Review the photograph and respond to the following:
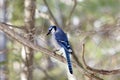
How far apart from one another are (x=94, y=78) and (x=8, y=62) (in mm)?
1284

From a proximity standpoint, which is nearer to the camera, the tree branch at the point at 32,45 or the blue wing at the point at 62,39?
the tree branch at the point at 32,45

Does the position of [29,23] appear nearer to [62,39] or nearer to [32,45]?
[62,39]

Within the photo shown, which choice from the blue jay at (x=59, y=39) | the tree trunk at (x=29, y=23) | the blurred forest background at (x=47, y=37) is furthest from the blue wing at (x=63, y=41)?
the tree trunk at (x=29, y=23)

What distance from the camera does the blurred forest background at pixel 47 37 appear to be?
11.0ft

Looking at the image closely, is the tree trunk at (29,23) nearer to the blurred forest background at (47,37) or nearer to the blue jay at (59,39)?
the blurred forest background at (47,37)

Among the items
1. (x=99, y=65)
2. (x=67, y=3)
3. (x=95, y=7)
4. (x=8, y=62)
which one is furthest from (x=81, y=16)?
(x=8, y=62)

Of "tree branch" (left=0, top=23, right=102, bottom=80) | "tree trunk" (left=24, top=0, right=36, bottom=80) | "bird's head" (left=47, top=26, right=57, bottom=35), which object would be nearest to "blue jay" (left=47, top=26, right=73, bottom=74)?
"bird's head" (left=47, top=26, right=57, bottom=35)

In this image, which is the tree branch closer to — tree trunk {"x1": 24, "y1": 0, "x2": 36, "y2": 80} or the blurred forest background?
the blurred forest background

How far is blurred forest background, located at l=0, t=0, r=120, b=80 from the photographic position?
3.37m

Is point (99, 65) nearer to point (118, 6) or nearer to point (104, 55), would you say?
point (104, 55)

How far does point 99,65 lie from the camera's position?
4.50 metres

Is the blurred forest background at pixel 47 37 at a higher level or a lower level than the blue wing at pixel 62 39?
lower

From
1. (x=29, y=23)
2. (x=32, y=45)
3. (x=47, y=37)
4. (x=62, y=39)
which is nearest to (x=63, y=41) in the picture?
(x=62, y=39)

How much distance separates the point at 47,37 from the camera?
180 inches
